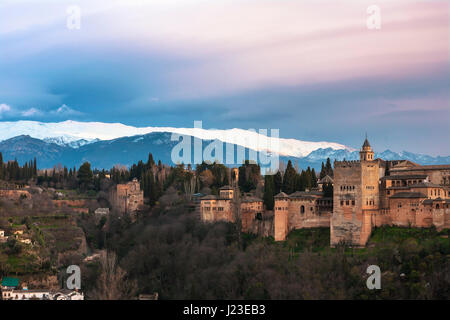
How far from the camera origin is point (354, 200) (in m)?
49.4

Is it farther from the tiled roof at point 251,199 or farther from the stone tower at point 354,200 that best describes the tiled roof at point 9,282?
the stone tower at point 354,200

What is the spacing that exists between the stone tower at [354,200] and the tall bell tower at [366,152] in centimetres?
46

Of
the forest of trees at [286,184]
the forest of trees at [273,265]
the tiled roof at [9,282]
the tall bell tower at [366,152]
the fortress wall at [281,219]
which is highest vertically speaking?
the tall bell tower at [366,152]

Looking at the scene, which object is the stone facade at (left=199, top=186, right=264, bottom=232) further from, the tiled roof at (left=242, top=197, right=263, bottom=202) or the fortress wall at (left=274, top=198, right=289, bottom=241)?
the fortress wall at (left=274, top=198, right=289, bottom=241)

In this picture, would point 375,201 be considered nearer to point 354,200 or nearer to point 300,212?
point 354,200

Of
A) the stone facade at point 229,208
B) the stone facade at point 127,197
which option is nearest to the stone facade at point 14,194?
the stone facade at point 127,197

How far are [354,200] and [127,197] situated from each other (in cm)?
3226

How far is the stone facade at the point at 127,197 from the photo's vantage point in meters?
73.2

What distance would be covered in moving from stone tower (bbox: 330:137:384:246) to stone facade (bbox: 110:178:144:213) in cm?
2728

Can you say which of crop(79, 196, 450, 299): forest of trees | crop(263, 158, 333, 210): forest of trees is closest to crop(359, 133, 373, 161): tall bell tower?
crop(79, 196, 450, 299): forest of trees

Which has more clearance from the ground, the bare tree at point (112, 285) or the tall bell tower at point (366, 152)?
the tall bell tower at point (366, 152)

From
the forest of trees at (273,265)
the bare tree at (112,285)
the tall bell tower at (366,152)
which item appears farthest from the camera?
the tall bell tower at (366,152)
